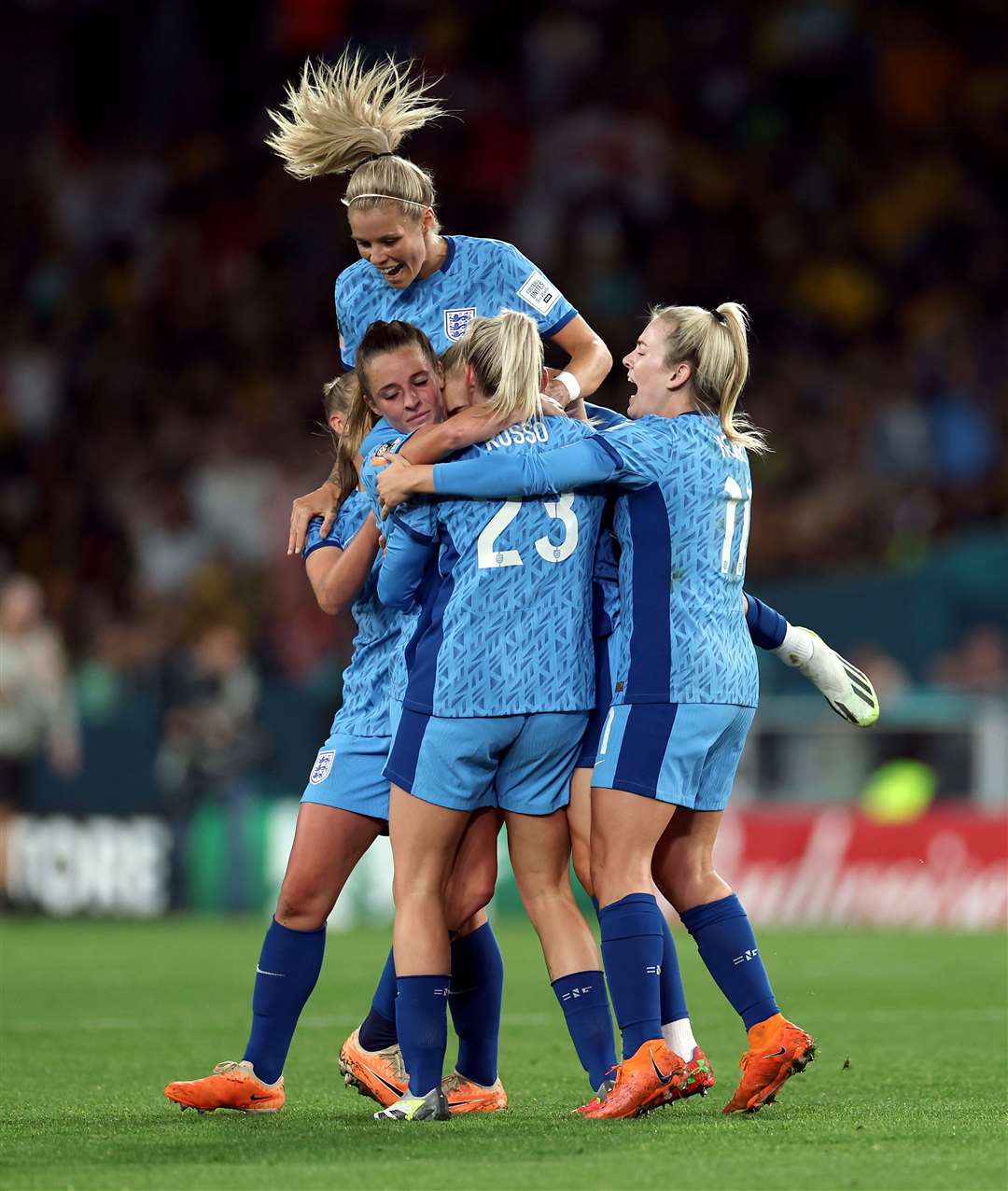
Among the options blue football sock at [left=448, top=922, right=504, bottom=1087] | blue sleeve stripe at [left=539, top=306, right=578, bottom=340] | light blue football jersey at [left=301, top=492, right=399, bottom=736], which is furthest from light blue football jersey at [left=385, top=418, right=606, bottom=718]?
blue football sock at [left=448, top=922, right=504, bottom=1087]

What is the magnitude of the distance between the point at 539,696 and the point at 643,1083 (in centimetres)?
89

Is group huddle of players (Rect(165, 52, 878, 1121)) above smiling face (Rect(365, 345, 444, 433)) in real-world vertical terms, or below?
below

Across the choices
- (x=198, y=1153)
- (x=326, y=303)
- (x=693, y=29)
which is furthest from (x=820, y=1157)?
(x=693, y=29)

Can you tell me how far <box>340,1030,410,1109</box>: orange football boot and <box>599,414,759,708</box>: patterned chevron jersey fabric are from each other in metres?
1.21

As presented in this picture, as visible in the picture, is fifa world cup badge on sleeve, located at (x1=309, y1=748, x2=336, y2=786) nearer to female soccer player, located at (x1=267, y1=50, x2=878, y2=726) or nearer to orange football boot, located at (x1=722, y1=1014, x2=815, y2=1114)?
female soccer player, located at (x1=267, y1=50, x2=878, y2=726)

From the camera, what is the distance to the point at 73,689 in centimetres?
1406

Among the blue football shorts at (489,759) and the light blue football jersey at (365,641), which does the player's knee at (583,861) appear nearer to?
the blue football shorts at (489,759)

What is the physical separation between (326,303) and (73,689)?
459cm

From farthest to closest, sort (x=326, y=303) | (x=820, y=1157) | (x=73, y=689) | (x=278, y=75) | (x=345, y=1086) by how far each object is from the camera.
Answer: (x=278, y=75), (x=326, y=303), (x=73, y=689), (x=345, y=1086), (x=820, y=1157)

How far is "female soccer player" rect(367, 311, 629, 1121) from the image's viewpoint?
4.86 meters

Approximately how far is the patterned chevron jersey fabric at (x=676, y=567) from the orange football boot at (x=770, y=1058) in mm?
768

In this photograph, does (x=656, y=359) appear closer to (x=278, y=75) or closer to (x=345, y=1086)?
(x=345, y=1086)

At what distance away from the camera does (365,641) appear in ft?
17.9

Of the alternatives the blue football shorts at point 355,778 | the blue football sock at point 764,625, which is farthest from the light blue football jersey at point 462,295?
the blue football shorts at point 355,778
